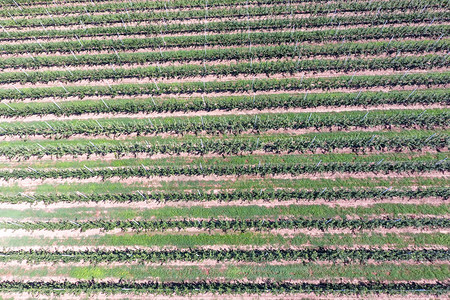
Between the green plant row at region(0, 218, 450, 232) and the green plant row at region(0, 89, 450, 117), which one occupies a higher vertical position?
the green plant row at region(0, 89, 450, 117)

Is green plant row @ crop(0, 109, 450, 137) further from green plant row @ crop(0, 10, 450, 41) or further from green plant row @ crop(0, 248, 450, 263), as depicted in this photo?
green plant row @ crop(0, 10, 450, 41)

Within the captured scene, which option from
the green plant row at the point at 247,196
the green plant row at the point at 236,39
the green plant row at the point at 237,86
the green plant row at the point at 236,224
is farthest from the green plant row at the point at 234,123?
the green plant row at the point at 236,39

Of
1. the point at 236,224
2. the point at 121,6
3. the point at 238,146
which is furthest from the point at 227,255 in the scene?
the point at 121,6

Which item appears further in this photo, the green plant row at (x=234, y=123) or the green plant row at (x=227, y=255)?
the green plant row at (x=234, y=123)

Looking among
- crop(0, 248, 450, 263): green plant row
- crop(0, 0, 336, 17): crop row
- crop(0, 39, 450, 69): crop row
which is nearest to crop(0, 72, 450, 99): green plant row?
crop(0, 39, 450, 69): crop row

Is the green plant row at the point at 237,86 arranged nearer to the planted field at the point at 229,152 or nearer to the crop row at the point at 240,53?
the planted field at the point at 229,152

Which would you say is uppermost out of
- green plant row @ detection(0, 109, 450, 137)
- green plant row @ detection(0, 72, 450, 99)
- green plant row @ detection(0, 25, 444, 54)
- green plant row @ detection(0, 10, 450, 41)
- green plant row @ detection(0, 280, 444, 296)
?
green plant row @ detection(0, 10, 450, 41)
